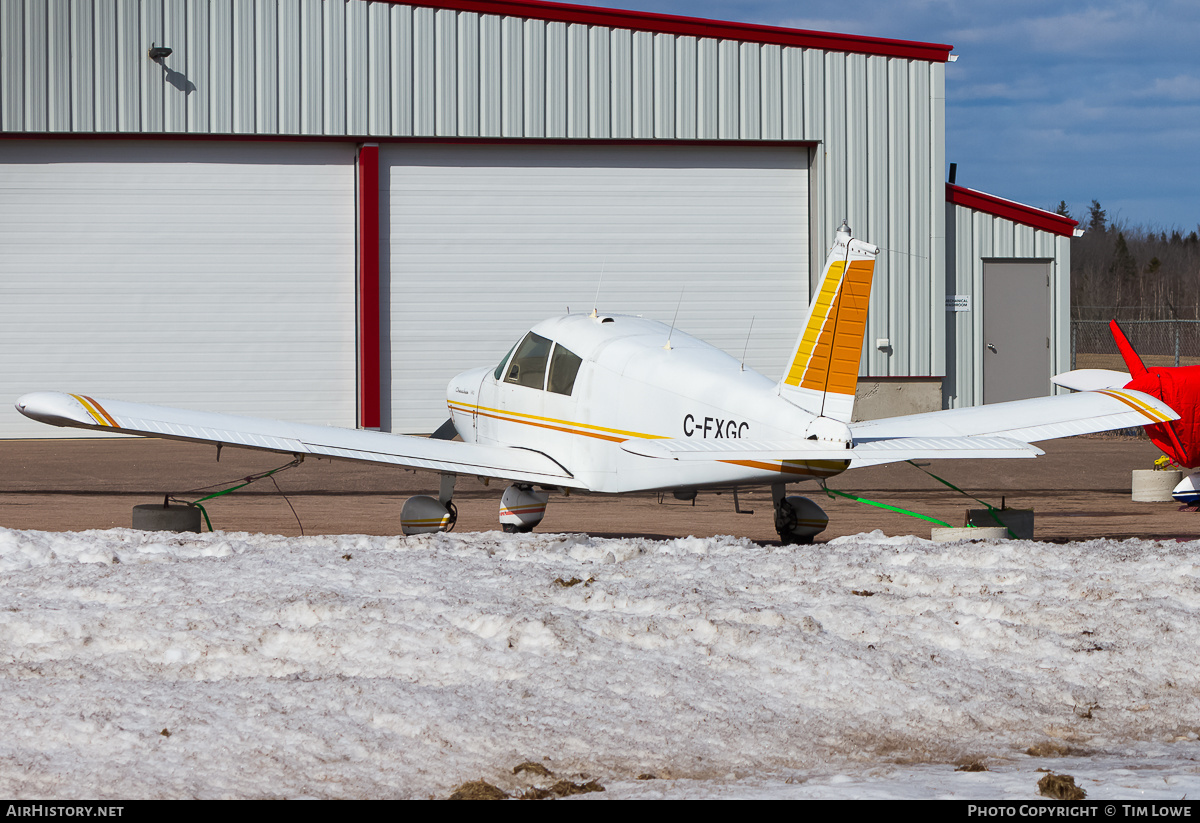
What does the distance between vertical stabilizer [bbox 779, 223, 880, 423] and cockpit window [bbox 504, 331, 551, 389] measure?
2.52 m

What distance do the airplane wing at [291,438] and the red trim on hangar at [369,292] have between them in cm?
1205

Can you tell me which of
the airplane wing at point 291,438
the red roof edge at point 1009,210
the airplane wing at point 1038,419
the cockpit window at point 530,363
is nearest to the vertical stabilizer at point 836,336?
the airplane wing at point 1038,419

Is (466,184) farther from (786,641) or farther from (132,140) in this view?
(786,641)

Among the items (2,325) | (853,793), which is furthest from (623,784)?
(2,325)

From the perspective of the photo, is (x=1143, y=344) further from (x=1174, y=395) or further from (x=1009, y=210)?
(x=1174, y=395)

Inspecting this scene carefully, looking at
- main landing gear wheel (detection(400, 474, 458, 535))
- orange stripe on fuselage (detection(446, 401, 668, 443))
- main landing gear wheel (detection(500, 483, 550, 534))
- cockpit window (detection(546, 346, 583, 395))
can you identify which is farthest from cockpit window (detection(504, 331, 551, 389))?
main landing gear wheel (detection(400, 474, 458, 535))

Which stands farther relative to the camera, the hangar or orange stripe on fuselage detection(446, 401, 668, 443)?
the hangar

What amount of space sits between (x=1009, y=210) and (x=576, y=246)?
854 centimetres

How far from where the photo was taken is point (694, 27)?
72.9 feet

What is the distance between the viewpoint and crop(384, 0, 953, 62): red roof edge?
71.5 ft

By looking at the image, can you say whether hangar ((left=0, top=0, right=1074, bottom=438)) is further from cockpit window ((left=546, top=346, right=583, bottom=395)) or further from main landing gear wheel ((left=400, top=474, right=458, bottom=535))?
cockpit window ((left=546, top=346, right=583, bottom=395))

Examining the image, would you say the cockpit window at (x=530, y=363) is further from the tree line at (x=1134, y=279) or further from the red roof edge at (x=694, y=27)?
the tree line at (x=1134, y=279)

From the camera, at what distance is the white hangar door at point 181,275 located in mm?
21828

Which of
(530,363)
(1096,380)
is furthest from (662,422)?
(1096,380)
